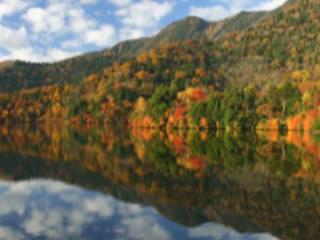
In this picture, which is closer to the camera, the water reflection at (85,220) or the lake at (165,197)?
the water reflection at (85,220)

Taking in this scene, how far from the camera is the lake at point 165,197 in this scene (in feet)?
67.9

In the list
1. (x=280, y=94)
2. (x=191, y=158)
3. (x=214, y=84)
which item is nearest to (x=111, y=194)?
(x=191, y=158)

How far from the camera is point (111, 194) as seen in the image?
3017 cm

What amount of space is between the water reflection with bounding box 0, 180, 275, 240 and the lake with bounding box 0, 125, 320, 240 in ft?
0.14

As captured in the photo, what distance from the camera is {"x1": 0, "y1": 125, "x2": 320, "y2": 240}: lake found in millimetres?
20688

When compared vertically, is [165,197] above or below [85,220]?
below

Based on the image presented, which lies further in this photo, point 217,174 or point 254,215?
point 217,174

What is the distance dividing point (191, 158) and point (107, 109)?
431 ft

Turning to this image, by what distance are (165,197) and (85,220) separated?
660 cm

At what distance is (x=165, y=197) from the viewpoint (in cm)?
2808

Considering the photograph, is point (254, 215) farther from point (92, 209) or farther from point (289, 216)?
point (92, 209)

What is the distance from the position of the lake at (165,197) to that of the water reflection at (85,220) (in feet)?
0.14

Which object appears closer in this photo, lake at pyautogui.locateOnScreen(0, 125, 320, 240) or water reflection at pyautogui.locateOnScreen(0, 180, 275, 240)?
water reflection at pyautogui.locateOnScreen(0, 180, 275, 240)

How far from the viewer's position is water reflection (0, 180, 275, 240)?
1998 centimetres
